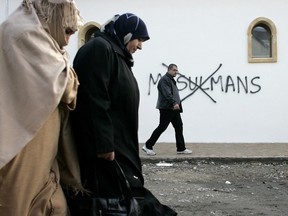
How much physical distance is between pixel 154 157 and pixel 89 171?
7.06 metres

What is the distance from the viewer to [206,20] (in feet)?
41.1

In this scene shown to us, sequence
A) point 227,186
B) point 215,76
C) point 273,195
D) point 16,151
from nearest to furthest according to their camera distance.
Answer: point 16,151 → point 273,195 → point 227,186 → point 215,76

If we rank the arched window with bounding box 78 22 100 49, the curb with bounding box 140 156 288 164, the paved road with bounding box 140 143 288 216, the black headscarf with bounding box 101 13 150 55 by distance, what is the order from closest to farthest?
the black headscarf with bounding box 101 13 150 55
the paved road with bounding box 140 143 288 216
the curb with bounding box 140 156 288 164
the arched window with bounding box 78 22 100 49

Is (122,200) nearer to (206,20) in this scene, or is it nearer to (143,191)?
(143,191)

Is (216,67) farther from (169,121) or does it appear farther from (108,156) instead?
(108,156)

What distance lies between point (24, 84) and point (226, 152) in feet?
28.1

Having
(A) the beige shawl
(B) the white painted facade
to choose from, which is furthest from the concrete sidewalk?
(A) the beige shawl

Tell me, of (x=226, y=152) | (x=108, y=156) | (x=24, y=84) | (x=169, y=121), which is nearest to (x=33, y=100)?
(x=24, y=84)

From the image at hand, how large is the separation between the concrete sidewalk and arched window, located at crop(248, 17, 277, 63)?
2.26 m

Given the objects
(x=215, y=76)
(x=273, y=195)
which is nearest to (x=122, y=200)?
(x=273, y=195)

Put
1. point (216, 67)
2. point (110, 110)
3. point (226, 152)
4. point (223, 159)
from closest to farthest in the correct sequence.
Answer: point (110, 110) → point (223, 159) → point (226, 152) → point (216, 67)

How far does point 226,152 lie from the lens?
410 inches

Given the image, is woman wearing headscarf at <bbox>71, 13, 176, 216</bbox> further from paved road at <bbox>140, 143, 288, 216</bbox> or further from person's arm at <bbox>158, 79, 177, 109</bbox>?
person's arm at <bbox>158, 79, 177, 109</bbox>

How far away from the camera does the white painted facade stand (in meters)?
12.4
